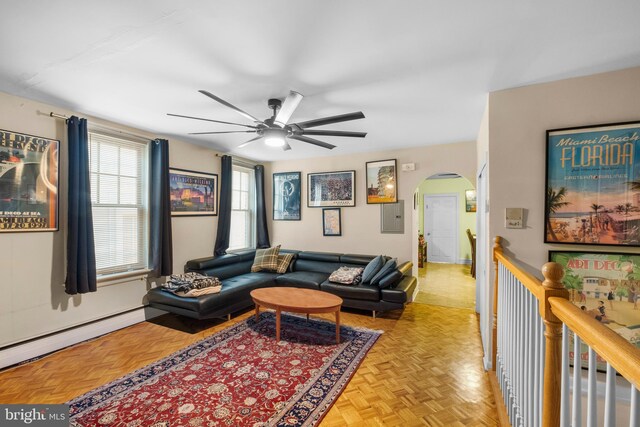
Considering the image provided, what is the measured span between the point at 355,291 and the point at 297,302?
40.4 inches

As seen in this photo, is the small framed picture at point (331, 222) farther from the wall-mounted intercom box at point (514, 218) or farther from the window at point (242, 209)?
the wall-mounted intercom box at point (514, 218)

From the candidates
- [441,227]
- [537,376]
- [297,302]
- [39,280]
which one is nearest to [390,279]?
[297,302]

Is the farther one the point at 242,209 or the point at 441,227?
the point at 441,227

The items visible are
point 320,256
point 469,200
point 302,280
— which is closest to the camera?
point 302,280

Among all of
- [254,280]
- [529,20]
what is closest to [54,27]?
[529,20]

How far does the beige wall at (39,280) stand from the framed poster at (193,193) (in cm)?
96

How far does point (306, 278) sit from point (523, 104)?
3.43m

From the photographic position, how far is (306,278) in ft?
14.4

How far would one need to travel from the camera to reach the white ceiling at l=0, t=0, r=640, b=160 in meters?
1.54

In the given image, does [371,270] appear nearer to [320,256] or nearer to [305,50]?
[320,256]

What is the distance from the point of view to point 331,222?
5320 mm

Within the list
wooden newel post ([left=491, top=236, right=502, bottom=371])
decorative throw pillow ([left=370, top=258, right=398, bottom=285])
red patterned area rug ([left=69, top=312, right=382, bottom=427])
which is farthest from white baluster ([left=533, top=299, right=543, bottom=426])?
decorative throw pillow ([left=370, top=258, right=398, bottom=285])

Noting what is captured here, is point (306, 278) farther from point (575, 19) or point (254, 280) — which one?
point (575, 19)

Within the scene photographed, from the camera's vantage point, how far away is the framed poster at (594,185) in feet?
6.74
